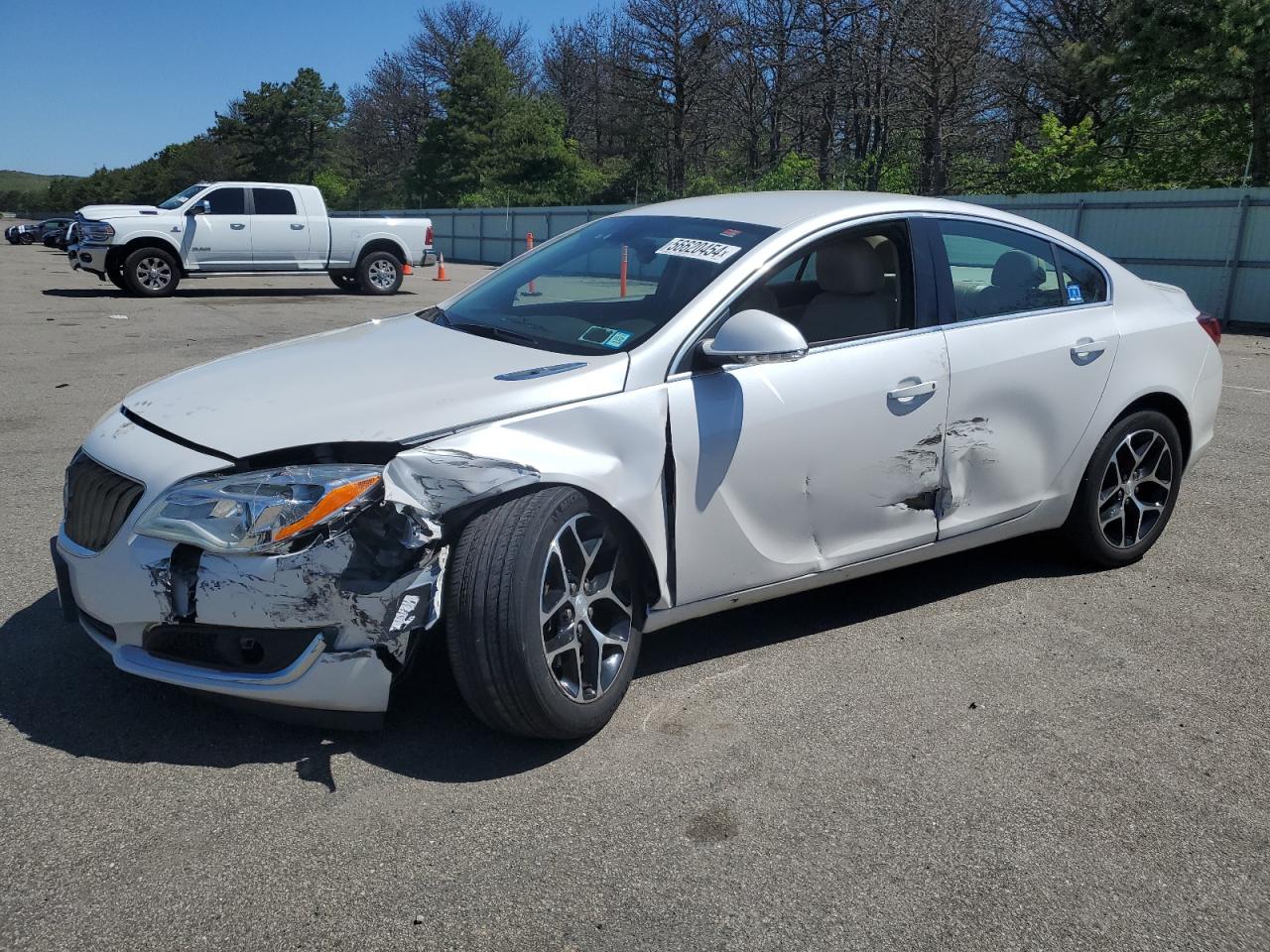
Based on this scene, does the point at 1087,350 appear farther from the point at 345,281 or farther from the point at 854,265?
the point at 345,281

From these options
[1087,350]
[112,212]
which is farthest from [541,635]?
[112,212]

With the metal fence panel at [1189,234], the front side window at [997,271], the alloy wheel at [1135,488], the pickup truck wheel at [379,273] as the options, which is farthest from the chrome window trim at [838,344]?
the pickup truck wheel at [379,273]

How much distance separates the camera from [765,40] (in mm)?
42375

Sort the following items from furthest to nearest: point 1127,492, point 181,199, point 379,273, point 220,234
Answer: point 379,273, point 181,199, point 220,234, point 1127,492

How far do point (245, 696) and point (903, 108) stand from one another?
3892 centimetres

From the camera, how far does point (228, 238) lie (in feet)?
60.8

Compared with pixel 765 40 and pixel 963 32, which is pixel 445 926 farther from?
pixel 765 40

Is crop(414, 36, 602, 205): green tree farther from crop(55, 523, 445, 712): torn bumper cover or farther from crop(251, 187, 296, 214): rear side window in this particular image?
crop(55, 523, 445, 712): torn bumper cover

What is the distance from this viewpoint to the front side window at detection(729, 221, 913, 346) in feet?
12.9

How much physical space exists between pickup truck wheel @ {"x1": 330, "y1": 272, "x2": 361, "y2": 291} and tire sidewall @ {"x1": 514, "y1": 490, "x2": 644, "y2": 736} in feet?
59.9

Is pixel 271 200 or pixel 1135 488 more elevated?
pixel 271 200

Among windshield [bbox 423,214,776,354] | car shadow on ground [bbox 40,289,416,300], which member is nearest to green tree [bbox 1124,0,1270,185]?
car shadow on ground [bbox 40,289,416,300]

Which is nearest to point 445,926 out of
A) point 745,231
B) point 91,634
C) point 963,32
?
point 91,634

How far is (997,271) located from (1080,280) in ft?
1.58
